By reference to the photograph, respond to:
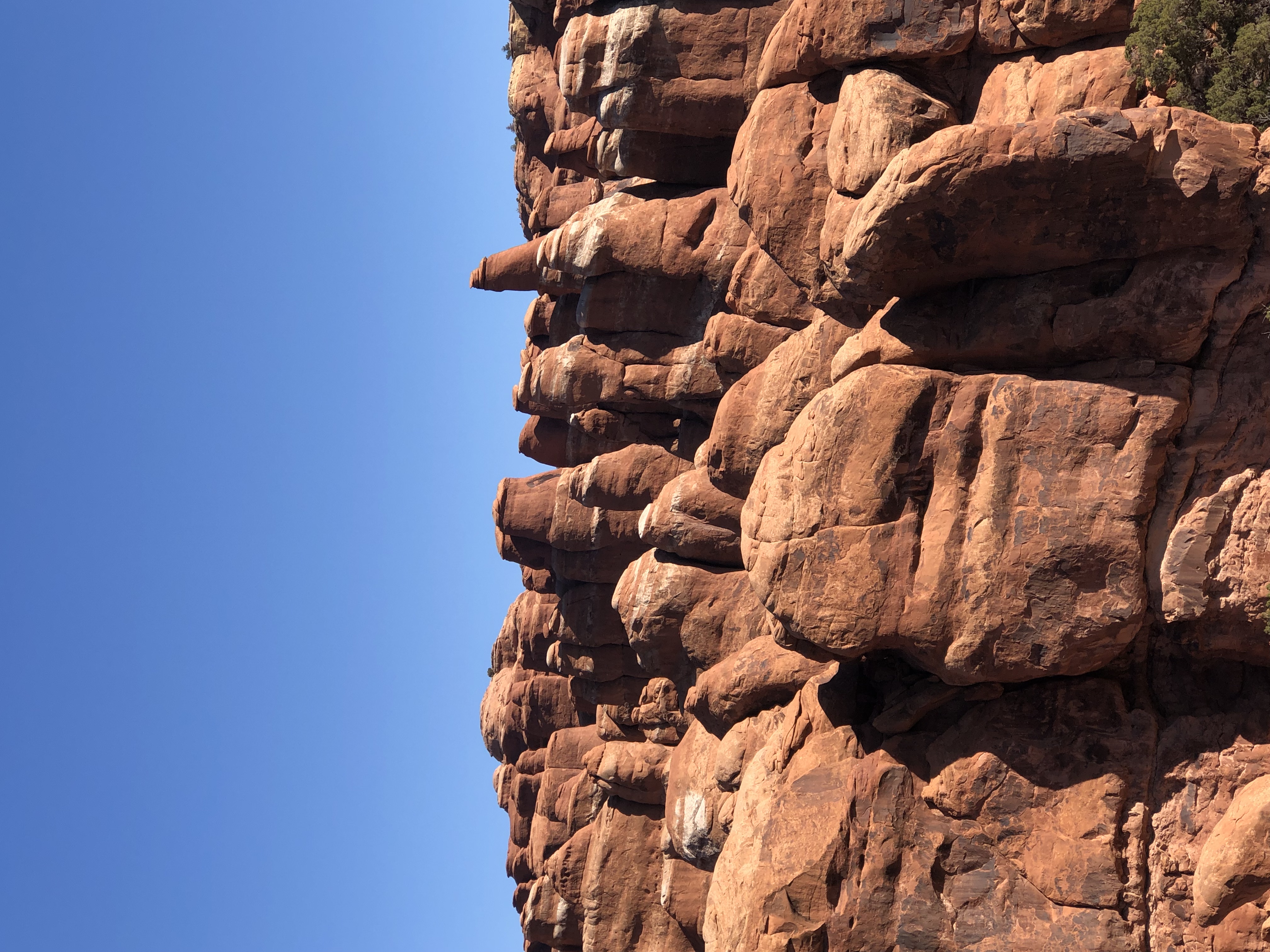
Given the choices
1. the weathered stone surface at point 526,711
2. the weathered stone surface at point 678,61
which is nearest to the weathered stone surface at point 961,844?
the weathered stone surface at point 678,61

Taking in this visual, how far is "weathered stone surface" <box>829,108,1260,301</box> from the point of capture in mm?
21516

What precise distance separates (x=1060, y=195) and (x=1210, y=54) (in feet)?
16.1

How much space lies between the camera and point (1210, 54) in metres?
23.2

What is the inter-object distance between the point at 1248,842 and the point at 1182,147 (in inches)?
553

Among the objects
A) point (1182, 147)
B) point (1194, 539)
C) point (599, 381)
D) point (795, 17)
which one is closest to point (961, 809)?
point (1194, 539)

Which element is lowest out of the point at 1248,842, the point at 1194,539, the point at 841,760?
the point at 1248,842

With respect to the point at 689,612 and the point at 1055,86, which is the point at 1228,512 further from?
the point at 689,612

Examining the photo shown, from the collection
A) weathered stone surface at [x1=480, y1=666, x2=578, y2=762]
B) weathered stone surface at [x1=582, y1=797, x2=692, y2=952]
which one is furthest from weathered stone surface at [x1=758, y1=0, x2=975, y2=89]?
weathered stone surface at [x1=480, y1=666, x2=578, y2=762]

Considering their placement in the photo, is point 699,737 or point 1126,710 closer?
point 1126,710

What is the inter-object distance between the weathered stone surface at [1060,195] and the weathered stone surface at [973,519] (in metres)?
2.80

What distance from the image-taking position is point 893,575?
25031mm

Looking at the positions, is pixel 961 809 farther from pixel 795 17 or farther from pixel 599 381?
pixel 599 381

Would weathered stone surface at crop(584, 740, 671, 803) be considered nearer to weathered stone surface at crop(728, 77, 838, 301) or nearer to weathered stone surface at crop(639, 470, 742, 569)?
weathered stone surface at crop(639, 470, 742, 569)

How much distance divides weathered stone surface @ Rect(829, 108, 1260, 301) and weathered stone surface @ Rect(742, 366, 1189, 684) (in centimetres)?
280
